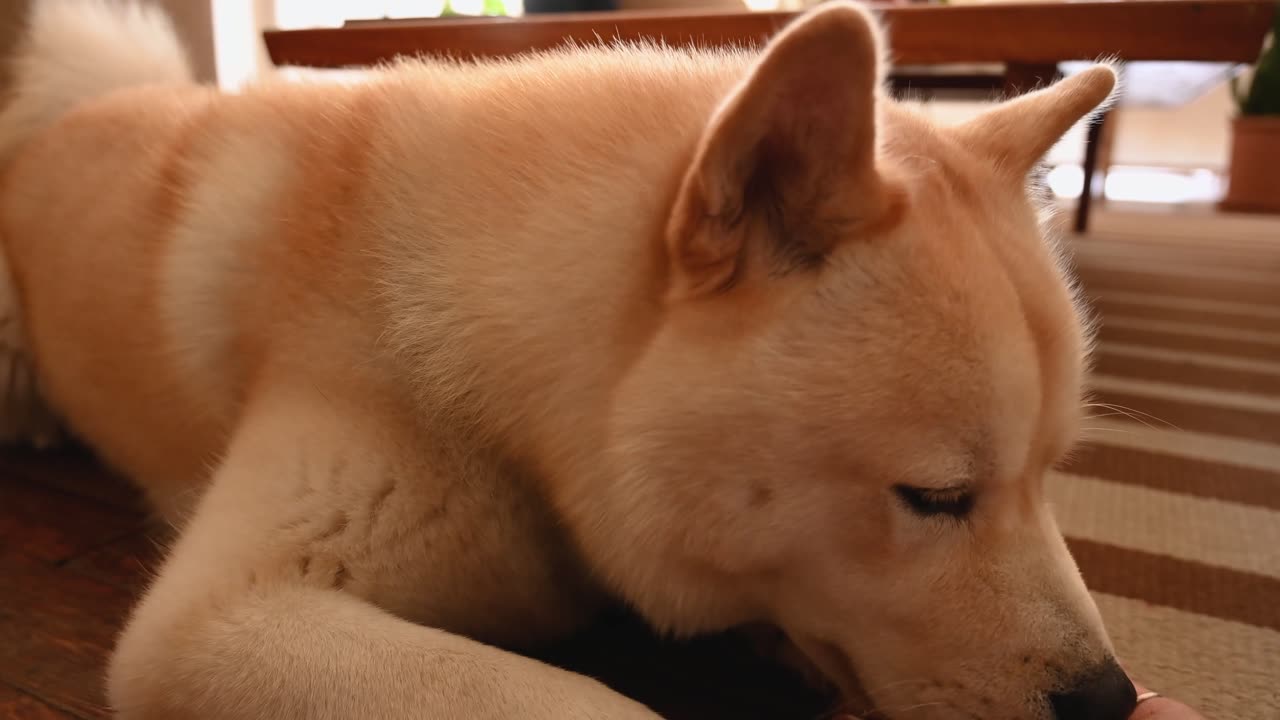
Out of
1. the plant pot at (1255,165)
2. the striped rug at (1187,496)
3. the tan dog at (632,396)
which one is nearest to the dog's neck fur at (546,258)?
the tan dog at (632,396)

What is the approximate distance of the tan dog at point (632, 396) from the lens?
0.63m

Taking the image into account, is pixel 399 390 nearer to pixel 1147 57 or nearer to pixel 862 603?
pixel 862 603

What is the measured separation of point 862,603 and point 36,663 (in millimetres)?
767

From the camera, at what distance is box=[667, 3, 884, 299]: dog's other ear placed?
58 cm

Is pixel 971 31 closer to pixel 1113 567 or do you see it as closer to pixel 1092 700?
pixel 1113 567

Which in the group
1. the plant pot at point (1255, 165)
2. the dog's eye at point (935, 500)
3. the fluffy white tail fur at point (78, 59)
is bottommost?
the plant pot at point (1255, 165)

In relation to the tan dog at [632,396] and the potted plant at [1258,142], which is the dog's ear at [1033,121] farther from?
the potted plant at [1258,142]

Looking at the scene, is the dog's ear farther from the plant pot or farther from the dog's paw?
the plant pot

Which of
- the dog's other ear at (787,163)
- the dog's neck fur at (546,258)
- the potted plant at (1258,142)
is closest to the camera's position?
the dog's other ear at (787,163)

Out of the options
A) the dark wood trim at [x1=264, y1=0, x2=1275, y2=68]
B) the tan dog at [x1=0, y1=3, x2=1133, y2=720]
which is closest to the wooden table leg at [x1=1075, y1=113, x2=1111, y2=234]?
the dark wood trim at [x1=264, y1=0, x2=1275, y2=68]

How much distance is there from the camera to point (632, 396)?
684 mm

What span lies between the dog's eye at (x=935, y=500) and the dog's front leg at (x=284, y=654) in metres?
0.24

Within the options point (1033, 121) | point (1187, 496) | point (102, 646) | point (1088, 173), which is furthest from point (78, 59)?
point (1088, 173)

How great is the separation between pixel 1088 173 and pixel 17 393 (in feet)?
12.0
